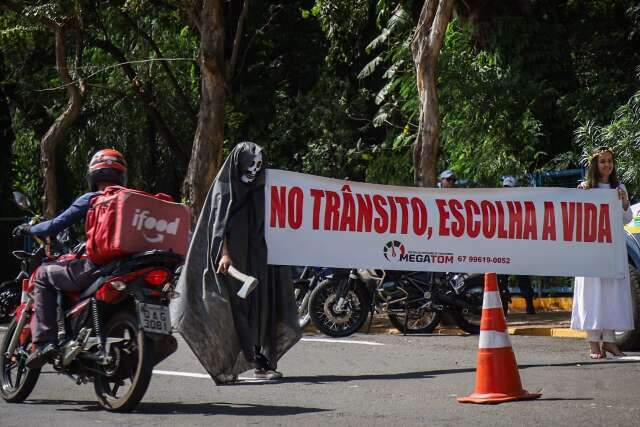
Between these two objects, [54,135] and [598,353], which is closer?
[598,353]

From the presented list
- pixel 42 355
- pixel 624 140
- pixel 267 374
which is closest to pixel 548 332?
pixel 624 140

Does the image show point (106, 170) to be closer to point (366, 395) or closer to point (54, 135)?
point (366, 395)

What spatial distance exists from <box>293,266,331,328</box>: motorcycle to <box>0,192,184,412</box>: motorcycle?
6240mm

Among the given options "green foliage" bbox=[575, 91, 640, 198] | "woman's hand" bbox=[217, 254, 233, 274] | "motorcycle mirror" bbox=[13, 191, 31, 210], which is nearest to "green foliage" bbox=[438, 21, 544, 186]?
"green foliage" bbox=[575, 91, 640, 198]

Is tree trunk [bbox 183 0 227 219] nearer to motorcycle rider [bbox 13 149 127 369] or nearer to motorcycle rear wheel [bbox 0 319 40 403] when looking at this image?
motorcycle rear wheel [bbox 0 319 40 403]

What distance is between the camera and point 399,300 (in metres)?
15.0

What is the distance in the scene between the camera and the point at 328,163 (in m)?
27.4

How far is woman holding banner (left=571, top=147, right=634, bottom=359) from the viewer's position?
11.3 m

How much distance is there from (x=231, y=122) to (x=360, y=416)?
64.7ft

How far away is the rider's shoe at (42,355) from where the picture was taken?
844 centimetres

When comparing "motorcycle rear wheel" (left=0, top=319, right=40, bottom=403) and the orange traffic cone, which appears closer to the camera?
the orange traffic cone

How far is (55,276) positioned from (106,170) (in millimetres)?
811

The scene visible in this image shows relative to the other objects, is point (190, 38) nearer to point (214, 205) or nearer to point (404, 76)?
point (404, 76)

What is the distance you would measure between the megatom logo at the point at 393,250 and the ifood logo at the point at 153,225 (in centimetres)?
318
